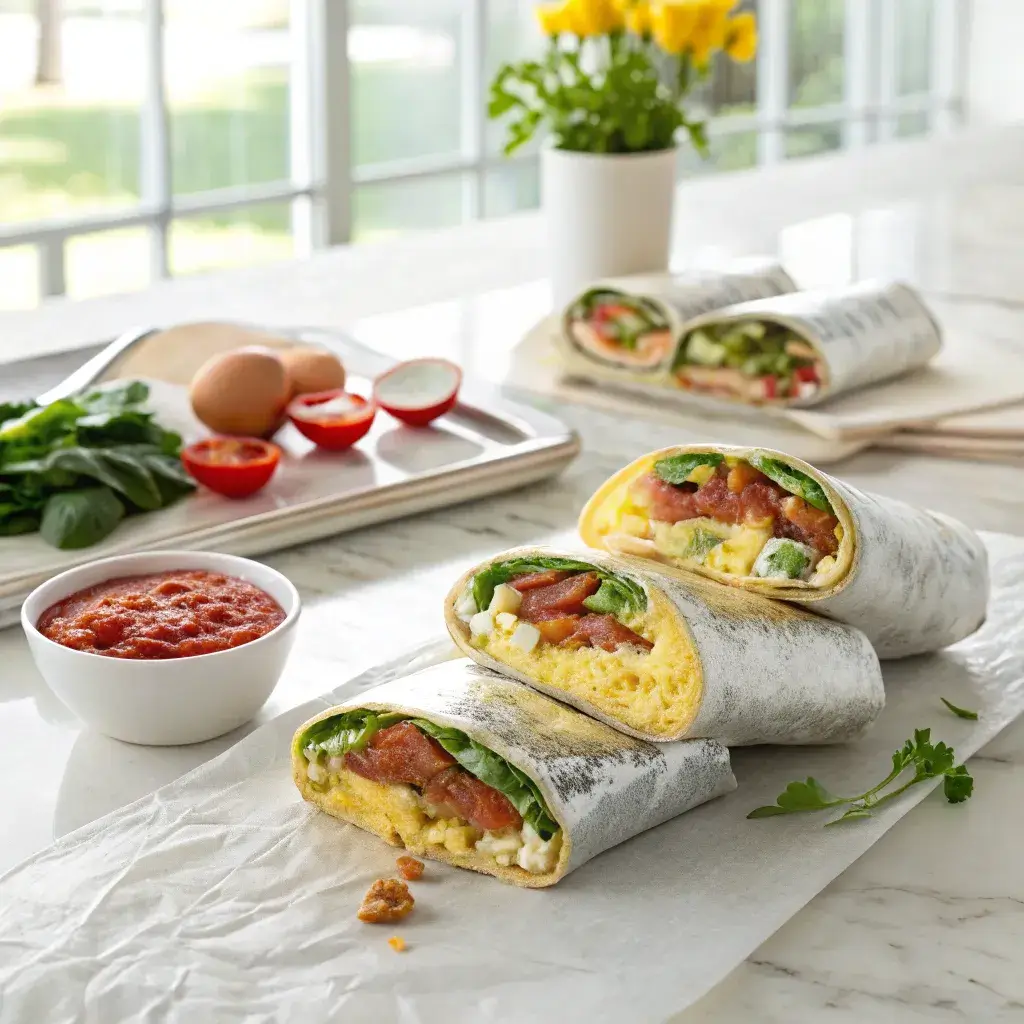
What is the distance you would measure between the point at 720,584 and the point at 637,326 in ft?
4.94

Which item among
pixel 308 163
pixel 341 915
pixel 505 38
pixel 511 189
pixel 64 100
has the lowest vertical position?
pixel 341 915

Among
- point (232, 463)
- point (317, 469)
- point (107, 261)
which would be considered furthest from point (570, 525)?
point (107, 261)

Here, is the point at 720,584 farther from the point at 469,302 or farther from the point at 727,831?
the point at 469,302

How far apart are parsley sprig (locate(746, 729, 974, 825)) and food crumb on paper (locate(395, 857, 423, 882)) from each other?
35 centimetres

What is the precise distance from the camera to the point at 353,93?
21.3 feet

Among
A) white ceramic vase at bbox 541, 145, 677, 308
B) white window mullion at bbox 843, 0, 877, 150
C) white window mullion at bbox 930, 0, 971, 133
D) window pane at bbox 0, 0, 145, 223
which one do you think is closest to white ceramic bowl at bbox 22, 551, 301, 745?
white ceramic vase at bbox 541, 145, 677, 308

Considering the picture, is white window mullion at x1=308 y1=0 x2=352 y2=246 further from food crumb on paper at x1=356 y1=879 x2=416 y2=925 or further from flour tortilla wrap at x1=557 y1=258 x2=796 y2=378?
food crumb on paper at x1=356 y1=879 x2=416 y2=925

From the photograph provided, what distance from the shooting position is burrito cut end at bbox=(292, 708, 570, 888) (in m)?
1.44

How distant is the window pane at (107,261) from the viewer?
5562 mm

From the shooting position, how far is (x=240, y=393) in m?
2.46

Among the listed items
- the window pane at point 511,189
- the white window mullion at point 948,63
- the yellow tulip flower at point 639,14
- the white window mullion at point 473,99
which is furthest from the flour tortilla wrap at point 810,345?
the white window mullion at point 948,63

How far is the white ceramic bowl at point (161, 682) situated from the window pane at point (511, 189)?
18.9 feet

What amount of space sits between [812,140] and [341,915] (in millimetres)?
8427

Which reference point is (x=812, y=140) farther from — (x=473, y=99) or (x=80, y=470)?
(x=80, y=470)
